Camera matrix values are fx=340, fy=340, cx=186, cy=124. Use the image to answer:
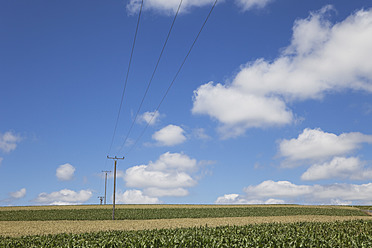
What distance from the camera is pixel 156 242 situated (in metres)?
17.1

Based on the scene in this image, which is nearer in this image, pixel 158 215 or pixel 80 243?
pixel 80 243

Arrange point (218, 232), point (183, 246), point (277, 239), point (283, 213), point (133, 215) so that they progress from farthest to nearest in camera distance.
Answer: point (283, 213) < point (133, 215) < point (218, 232) < point (277, 239) < point (183, 246)

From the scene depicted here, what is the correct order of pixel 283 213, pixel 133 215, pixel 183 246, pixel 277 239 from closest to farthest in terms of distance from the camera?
1. pixel 183 246
2. pixel 277 239
3. pixel 133 215
4. pixel 283 213

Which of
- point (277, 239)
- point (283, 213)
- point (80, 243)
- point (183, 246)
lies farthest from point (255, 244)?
point (283, 213)

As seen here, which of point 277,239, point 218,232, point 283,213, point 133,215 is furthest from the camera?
point 283,213

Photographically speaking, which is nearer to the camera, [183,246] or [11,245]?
[183,246]

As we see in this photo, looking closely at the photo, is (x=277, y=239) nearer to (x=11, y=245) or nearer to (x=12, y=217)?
(x=11, y=245)

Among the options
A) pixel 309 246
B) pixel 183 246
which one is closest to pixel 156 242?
pixel 183 246

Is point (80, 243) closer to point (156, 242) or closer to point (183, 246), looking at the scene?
point (156, 242)

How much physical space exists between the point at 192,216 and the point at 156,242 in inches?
1450

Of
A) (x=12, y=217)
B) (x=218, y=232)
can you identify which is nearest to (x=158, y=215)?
(x=12, y=217)

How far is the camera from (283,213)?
199ft

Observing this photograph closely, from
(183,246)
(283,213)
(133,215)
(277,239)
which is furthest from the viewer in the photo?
(283,213)

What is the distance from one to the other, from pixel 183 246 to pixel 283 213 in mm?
48721
